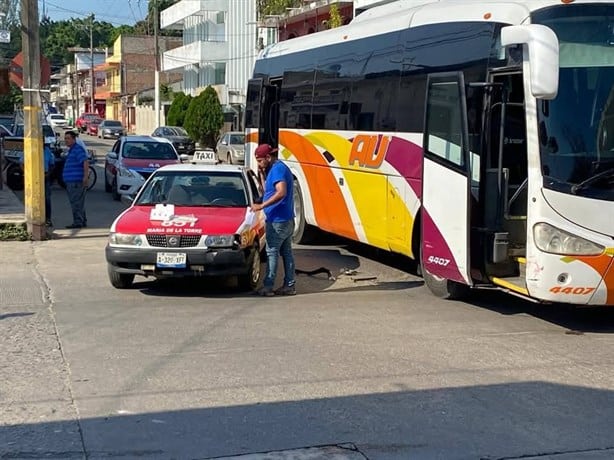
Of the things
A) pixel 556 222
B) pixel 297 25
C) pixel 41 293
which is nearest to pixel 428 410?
pixel 556 222

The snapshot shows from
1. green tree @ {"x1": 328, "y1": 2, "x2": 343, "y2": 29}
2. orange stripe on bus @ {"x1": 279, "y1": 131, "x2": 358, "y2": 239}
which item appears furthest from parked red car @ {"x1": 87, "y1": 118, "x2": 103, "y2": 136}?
orange stripe on bus @ {"x1": 279, "y1": 131, "x2": 358, "y2": 239}

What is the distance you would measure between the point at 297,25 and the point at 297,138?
3590 cm

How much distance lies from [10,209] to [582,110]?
13227mm

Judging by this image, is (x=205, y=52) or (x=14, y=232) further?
(x=205, y=52)

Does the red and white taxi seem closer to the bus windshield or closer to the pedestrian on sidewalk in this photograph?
the bus windshield

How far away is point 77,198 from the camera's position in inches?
656

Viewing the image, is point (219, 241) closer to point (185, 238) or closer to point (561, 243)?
point (185, 238)

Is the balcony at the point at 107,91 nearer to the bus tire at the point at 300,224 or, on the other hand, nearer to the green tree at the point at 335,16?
the green tree at the point at 335,16

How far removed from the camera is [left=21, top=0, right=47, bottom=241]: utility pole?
14977 millimetres

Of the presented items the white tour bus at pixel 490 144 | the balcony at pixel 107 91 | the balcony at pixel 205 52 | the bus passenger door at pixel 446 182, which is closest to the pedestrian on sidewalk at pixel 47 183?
the white tour bus at pixel 490 144

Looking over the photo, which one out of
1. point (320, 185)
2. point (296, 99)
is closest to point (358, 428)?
point (320, 185)

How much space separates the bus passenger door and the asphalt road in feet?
2.14

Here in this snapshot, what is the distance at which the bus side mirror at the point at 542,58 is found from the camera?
7727 mm

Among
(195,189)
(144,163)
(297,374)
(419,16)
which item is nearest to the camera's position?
(297,374)
